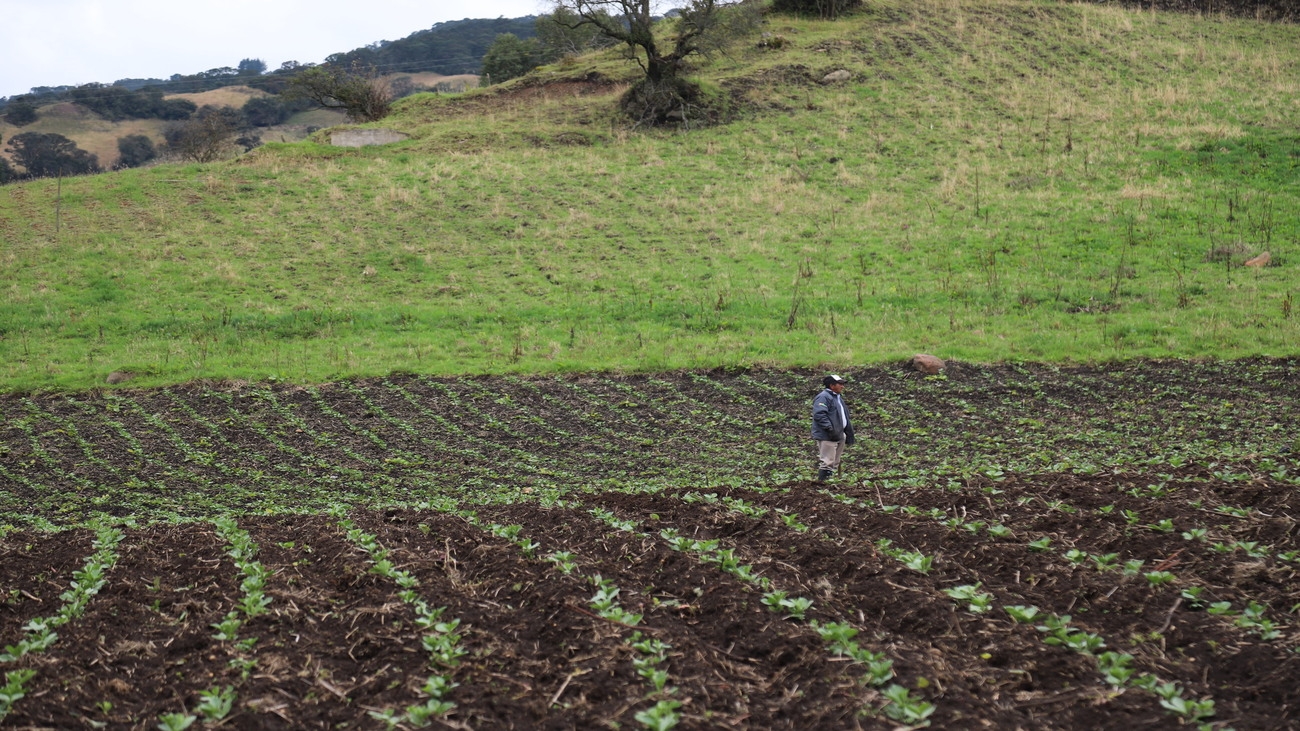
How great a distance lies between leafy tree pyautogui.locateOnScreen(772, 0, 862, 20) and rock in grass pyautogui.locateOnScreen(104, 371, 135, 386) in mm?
40594

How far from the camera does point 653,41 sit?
4066 cm

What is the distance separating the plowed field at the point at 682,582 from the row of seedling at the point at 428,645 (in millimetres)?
34

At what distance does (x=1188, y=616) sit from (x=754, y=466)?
7525 mm

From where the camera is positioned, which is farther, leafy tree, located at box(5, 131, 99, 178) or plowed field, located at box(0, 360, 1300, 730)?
leafy tree, located at box(5, 131, 99, 178)

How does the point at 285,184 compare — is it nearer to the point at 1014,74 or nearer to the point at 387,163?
the point at 387,163

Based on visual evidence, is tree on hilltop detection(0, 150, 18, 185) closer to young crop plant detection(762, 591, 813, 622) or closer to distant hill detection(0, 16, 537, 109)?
distant hill detection(0, 16, 537, 109)

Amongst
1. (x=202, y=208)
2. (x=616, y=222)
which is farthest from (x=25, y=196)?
(x=616, y=222)

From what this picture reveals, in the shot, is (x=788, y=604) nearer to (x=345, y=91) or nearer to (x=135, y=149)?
(x=345, y=91)

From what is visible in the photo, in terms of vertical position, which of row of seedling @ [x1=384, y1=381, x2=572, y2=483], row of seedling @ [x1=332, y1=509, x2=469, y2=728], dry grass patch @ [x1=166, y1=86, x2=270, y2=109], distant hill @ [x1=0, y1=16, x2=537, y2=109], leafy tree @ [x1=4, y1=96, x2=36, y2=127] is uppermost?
distant hill @ [x1=0, y1=16, x2=537, y2=109]

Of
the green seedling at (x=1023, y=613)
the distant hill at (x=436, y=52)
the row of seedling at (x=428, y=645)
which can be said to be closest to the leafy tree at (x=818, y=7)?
the row of seedling at (x=428, y=645)

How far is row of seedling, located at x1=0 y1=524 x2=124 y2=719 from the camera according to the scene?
6.02 metres

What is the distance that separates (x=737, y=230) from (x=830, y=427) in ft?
58.5

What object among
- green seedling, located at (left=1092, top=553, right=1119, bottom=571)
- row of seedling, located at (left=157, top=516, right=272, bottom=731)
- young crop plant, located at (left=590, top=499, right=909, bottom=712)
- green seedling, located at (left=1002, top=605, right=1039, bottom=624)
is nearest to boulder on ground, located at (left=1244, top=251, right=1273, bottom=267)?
green seedling, located at (left=1092, top=553, right=1119, bottom=571)

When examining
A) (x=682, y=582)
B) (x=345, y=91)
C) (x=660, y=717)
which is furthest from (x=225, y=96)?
(x=660, y=717)
